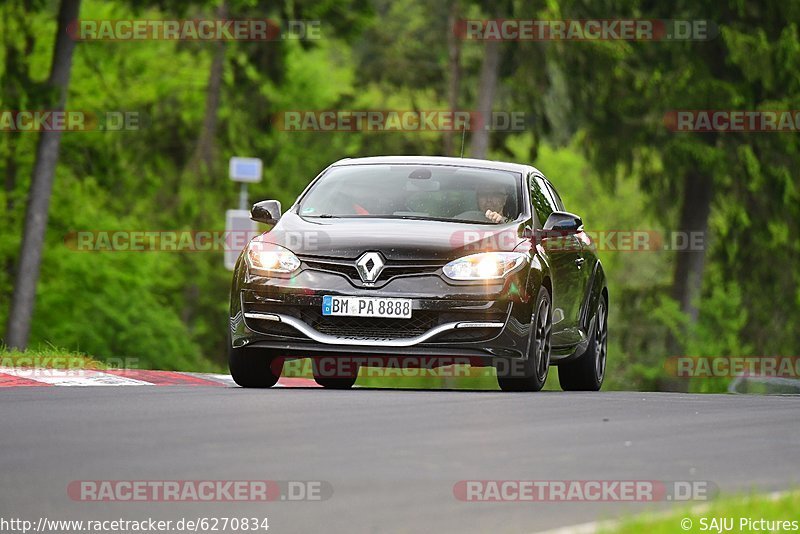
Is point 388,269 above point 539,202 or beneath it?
beneath

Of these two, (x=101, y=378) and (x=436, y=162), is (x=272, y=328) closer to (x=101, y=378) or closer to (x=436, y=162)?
(x=101, y=378)

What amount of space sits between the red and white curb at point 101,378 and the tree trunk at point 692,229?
67.6 feet

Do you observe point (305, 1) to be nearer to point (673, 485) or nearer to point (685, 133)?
point (685, 133)

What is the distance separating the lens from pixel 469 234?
1359 centimetres

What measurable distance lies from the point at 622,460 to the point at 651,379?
26.8m

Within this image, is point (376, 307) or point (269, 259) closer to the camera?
point (376, 307)

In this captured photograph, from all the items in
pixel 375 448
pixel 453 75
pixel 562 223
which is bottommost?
pixel 375 448

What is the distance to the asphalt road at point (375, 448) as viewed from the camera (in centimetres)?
739

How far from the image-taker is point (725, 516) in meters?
7.24

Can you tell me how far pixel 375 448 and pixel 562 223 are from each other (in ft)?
18.0

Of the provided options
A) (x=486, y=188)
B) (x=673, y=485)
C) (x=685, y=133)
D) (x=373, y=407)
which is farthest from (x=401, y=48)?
(x=673, y=485)

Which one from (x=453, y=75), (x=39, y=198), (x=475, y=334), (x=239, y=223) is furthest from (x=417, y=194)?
(x=453, y=75)

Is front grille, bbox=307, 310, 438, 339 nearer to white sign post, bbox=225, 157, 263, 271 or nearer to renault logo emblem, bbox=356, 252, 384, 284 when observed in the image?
renault logo emblem, bbox=356, 252, 384, 284

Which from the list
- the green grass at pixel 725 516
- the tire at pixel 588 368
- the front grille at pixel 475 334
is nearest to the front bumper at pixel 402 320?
the front grille at pixel 475 334
